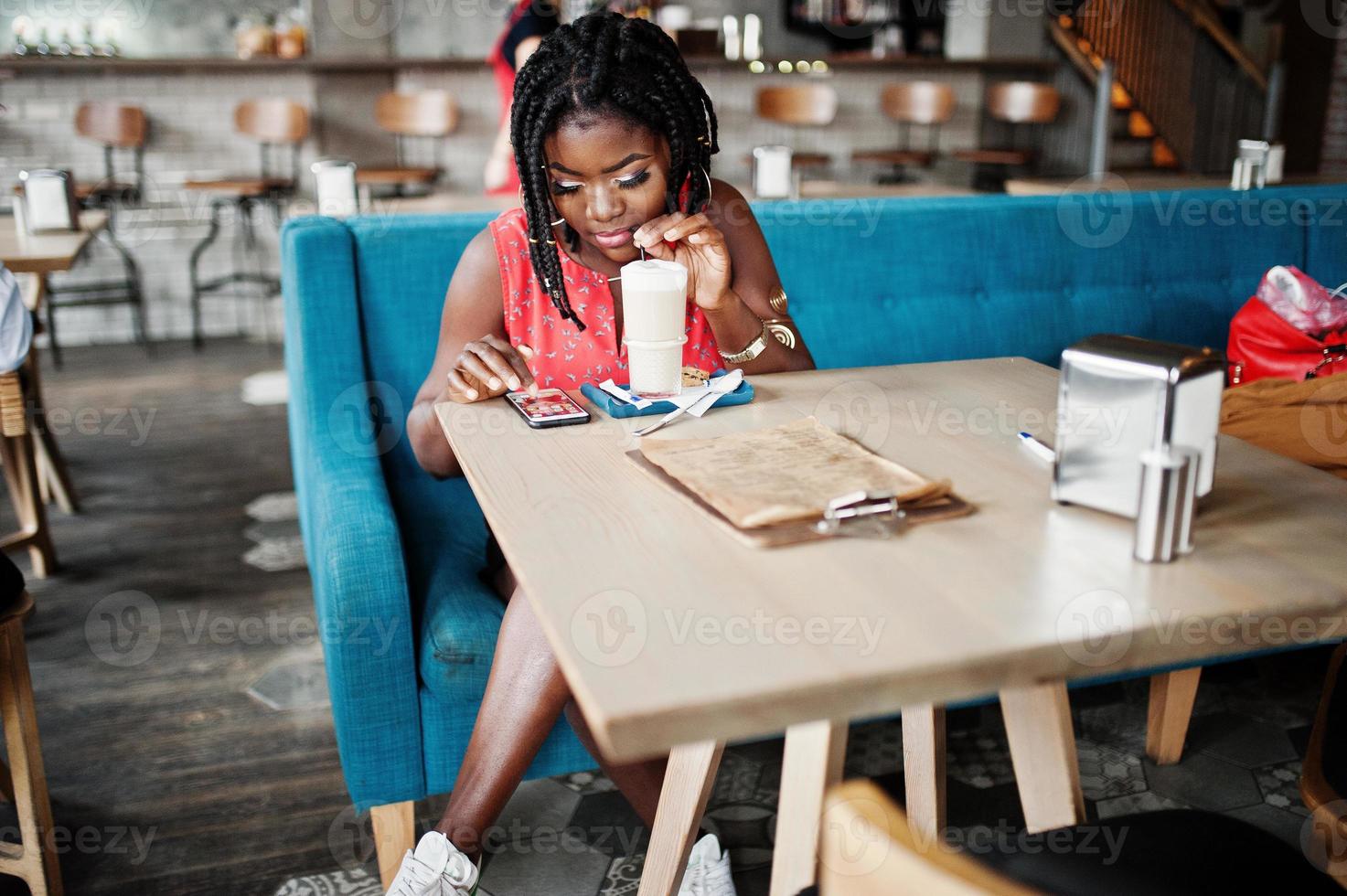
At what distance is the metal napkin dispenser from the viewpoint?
94 centimetres

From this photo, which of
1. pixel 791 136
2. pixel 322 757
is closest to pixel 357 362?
pixel 322 757

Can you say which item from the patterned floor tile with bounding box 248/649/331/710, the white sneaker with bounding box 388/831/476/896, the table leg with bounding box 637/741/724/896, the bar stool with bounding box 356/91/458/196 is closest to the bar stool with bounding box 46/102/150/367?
the bar stool with bounding box 356/91/458/196

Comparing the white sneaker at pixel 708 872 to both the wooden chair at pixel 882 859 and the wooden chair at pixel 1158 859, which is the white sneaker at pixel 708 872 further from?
the wooden chair at pixel 882 859

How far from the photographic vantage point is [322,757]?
211 centimetres

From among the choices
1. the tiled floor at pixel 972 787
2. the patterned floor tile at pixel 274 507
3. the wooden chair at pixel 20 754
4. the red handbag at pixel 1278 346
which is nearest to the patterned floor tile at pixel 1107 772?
the tiled floor at pixel 972 787

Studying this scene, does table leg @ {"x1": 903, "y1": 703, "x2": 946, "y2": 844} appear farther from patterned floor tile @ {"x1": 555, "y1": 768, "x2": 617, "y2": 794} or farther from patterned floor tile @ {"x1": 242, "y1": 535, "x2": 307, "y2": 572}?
patterned floor tile @ {"x1": 242, "y1": 535, "x2": 307, "y2": 572}

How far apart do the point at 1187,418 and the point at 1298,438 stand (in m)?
1.07

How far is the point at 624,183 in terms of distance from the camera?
159 centimetres

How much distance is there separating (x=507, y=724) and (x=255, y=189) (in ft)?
16.1

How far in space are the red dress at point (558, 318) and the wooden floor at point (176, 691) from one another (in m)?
0.86

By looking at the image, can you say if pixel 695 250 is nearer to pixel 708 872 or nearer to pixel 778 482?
pixel 778 482

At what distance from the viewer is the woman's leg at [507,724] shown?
141cm

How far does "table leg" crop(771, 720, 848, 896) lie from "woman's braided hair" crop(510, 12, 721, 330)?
0.93 m

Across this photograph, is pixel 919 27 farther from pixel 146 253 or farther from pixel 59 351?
pixel 59 351
